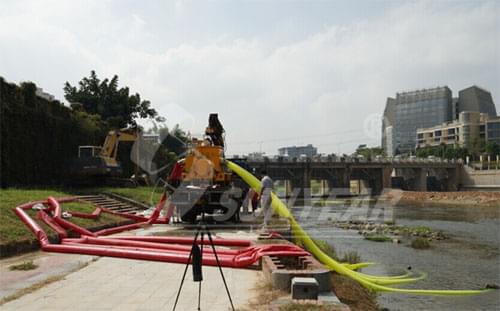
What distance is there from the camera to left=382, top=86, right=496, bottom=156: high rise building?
440ft

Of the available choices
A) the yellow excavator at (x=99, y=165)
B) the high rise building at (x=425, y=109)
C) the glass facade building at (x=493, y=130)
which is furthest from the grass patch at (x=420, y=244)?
the high rise building at (x=425, y=109)

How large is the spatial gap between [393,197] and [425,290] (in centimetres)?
5652

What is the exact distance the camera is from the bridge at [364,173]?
65188 millimetres

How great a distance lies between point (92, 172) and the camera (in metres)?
26.7

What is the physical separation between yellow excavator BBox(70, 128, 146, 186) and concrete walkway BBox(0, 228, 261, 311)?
1823cm

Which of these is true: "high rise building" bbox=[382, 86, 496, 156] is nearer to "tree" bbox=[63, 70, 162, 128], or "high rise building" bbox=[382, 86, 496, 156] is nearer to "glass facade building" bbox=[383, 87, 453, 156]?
"glass facade building" bbox=[383, 87, 453, 156]

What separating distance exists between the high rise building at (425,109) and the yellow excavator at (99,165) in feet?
365

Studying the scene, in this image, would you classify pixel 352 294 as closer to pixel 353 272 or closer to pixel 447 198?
pixel 353 272

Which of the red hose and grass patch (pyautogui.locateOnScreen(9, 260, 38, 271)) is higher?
the red hose

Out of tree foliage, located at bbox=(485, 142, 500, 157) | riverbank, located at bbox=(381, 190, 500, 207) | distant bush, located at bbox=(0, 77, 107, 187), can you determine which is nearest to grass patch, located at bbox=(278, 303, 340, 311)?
distant bush, located at bbox=(0, 77, 107, 187)

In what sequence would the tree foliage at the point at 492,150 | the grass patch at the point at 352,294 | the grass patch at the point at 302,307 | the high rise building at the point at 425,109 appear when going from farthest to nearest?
the high rise building at the point at 425,109, the tree foliage at the point at 492,150, the grass patch at the point at 352,294, the grass patch at the point at 302,307

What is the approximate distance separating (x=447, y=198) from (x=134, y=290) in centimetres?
6150

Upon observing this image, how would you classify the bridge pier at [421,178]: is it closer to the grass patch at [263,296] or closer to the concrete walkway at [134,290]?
the concrete walkway at [134,290]

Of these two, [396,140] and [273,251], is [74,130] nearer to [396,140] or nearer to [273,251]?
[273,251]
